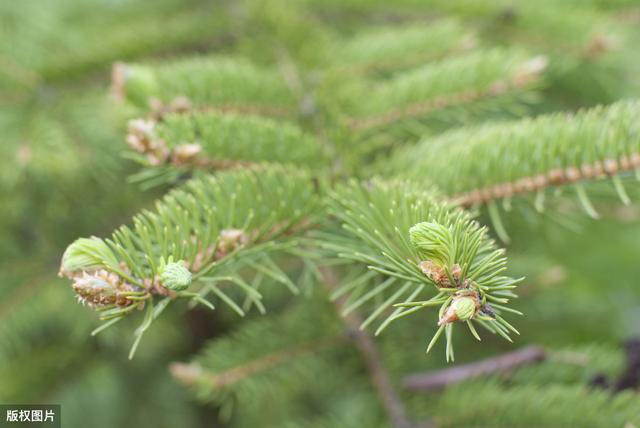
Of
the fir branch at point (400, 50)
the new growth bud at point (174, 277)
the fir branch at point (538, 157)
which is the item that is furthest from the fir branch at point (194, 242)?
the fir branch at point (400, 50)

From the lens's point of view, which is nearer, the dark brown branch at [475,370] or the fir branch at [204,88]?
the fir branch at [204,88]

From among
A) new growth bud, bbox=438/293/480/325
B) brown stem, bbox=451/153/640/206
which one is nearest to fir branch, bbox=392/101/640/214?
brown stem, bbox=451/153/640/206

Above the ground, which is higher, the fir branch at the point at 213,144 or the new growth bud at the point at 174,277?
the fir branch at the point at 213,144

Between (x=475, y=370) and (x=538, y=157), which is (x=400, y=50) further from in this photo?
(x=475, y=370)

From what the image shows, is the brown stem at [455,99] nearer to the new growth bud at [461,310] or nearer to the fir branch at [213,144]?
the fir branch at [213,144]

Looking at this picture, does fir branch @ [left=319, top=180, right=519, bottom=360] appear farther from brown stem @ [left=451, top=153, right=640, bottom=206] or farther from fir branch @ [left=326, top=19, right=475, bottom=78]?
fir branch @ [left=326, top=19, right=475, bottom=78]

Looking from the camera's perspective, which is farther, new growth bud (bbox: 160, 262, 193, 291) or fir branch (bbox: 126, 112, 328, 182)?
fir branch (bbox: 126, 112, 328, 182)
